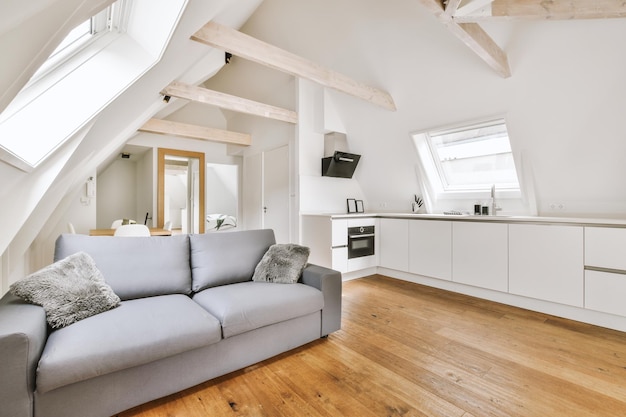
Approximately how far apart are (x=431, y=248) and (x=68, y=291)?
12.6 ft

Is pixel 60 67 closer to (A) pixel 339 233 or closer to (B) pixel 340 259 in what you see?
(A) pixel 339 233

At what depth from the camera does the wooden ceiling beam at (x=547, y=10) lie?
1.82m

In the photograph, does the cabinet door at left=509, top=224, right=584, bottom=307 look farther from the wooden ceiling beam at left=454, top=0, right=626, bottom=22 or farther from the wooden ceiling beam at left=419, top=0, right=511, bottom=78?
the wooden ceiling beam at left=454, top=0, right=626, bottom=22

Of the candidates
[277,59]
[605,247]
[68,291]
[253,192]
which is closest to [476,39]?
[277,59]

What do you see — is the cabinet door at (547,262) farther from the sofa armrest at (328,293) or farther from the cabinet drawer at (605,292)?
the sofa armrest at (328,293)

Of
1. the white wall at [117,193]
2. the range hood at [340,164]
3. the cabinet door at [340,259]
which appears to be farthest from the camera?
the white wall at [117,193]

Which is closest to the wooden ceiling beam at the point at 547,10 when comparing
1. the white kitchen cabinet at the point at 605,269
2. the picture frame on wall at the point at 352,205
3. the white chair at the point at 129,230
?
the white kitchen cabinet at the point at 605,269

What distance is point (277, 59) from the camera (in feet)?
9.34

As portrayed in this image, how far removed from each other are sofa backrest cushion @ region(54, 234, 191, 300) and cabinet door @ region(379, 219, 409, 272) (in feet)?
10.1

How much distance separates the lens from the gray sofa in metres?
1.31

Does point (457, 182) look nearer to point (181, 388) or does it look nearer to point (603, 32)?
point (603, 32)

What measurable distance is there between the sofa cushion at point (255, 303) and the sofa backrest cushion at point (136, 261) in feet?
0.80

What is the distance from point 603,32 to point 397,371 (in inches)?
121

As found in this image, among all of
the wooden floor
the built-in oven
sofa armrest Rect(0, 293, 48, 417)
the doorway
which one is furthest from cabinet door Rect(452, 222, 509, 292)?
sofa armrest Rect(0, 293, 48, 417)
